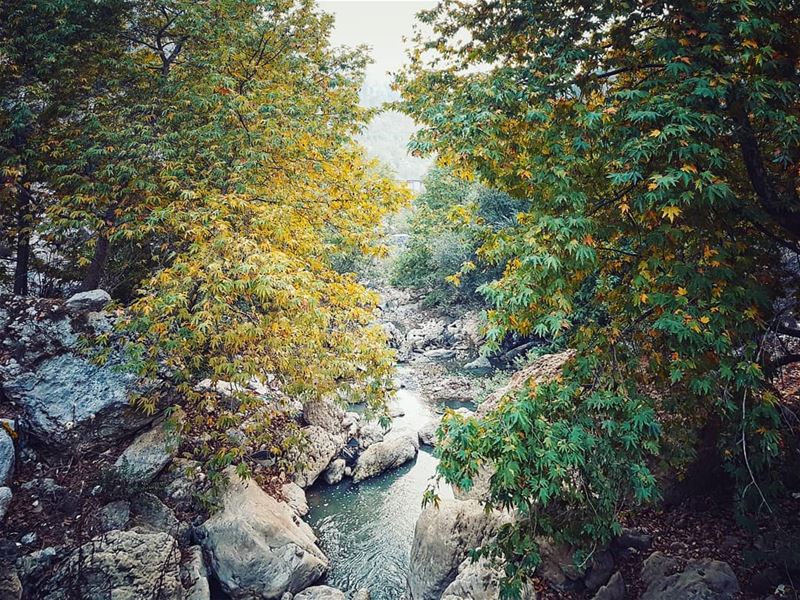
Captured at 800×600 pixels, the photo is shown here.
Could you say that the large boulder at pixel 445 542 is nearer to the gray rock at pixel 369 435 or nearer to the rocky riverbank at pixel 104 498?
the rocky riverbank at pixel 104 498

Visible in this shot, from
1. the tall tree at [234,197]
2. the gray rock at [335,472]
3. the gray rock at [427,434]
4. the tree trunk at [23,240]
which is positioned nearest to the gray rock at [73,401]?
the tall tree at [234,197]

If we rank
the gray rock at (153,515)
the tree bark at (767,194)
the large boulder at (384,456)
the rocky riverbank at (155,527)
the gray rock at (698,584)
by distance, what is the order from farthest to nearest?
the large boulder at (384,456) < the gray rock at (153,515) < the rocky riverbank at (155,527) < the gray rock at (698,584) < the tree bark at (767,194)

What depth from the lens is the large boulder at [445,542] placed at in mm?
6883

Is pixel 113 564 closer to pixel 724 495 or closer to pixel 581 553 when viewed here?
pixel 581 553

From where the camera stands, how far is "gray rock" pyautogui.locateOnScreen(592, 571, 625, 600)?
5.81 metres

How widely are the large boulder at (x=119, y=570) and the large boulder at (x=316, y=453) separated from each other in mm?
3821

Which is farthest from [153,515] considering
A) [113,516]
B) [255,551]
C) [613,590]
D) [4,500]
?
[613,590]

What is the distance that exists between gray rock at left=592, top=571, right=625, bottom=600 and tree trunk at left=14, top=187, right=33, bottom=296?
10.9 metres

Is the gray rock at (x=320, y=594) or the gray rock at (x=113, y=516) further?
the gray rock at (x=320, y=594)

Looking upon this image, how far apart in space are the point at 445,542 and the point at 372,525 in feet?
10.2

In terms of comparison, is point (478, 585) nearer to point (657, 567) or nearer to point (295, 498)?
point (657, 567)

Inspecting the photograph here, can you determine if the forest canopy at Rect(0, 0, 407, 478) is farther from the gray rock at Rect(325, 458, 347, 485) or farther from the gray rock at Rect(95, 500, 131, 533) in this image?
the gray rock at Rect(325, 458, 347, 485)

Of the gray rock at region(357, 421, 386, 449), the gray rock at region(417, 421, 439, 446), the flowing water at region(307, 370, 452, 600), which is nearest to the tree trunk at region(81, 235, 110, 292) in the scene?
the flowing water at region(307, 370, 452, 600)

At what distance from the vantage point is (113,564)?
20.3 feet
